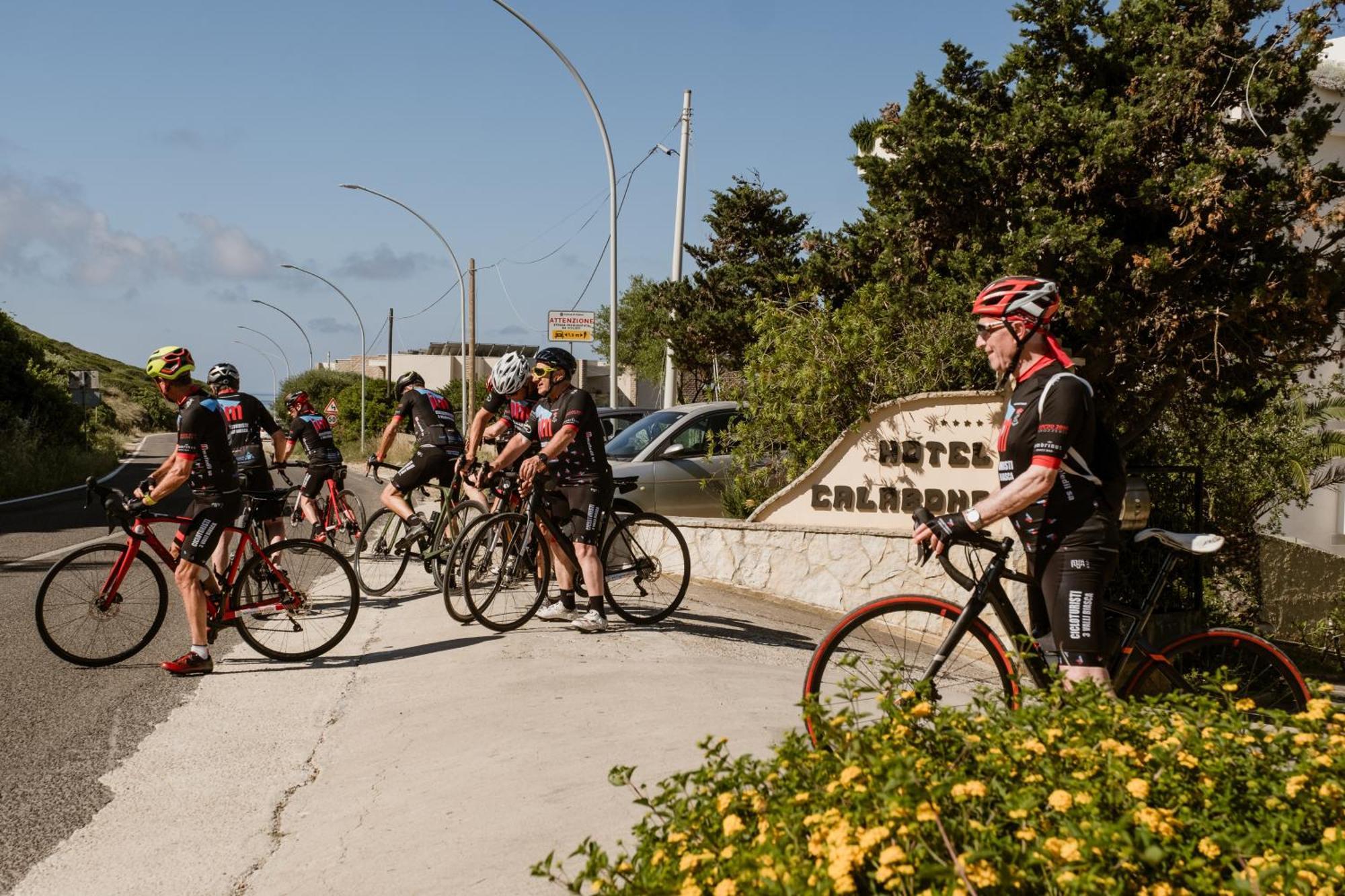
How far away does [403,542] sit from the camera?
938cm

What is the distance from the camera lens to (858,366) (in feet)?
33.0

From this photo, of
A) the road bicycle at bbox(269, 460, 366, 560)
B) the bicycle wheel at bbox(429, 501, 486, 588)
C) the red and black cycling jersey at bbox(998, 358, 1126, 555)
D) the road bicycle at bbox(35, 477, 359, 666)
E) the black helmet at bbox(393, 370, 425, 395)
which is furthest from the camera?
the road bicycle at bbox(269, 460, 366, 560)

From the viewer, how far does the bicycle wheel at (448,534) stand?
28.9 feet

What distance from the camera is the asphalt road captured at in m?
4.36

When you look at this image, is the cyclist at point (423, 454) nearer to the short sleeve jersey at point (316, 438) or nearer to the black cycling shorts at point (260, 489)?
the black cycling shorts at point (260, 489)

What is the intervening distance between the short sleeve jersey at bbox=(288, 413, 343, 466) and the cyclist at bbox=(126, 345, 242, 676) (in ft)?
15.1

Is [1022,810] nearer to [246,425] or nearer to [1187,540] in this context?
[1187,540]

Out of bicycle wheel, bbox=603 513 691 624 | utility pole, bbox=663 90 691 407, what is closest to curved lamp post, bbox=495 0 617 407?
utility pole, bbox=663 90 691 407

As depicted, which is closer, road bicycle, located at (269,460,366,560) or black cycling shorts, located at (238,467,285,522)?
black cycling shorts, located at (238,467,285,522)

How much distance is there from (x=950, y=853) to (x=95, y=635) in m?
6.52

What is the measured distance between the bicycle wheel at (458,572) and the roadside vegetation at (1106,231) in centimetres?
383

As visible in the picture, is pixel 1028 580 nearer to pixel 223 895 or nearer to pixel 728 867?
pixel 728 867

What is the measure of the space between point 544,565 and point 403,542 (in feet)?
7.83

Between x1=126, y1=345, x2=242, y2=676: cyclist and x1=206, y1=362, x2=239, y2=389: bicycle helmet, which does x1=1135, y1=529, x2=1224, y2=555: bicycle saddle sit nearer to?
x1=126, y1=345, x2=242, y2=676: cyclist
